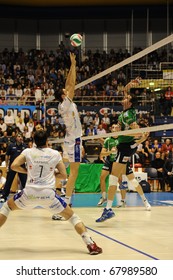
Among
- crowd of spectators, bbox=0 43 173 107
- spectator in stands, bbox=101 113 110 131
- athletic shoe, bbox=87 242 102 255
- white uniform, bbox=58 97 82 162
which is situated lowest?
athletic shoe, bbox=87 242 102 255

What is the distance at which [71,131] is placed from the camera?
997cm

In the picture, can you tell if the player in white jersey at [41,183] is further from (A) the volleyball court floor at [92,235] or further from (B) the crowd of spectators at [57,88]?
(B) the crowd of spectators at [57,88]

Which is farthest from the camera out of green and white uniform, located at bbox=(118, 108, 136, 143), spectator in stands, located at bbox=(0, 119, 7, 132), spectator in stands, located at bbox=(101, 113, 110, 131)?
spectator in stands, located at bbox=(0, 119, 7, 132)

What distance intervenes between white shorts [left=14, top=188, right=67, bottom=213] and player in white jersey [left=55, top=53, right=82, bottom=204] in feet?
10.5

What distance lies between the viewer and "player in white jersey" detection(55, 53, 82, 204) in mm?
9461

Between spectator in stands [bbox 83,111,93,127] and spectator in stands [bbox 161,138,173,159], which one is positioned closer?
spectator in stands [bbox 161,138,173,159]

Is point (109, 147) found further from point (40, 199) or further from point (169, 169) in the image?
point (40, 199)

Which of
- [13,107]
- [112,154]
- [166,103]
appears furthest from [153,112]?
[112,154]

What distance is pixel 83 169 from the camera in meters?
17.6

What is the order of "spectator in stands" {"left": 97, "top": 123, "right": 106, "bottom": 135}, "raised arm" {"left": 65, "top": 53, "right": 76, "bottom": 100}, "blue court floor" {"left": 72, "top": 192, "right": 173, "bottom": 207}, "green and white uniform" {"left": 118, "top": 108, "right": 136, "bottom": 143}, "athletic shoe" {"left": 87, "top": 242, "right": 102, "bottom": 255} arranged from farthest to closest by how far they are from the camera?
"spectator in stands" {"left": 97, "top": 123, "right": 106, "bottom": 135} → "blue court floor" {"left": 72, "top": 192, "right": 173, "bottom": 207} → "green and white uniform" {"left": 118, "top": 108, "right": 136, "bottom": 143} → "raised arm" {"left": 65, "top": 53, "right": 76, "bottom": 100} → "athletic shoe" {"left": 87, "top": 242, "right": 102, "bottom": 255}

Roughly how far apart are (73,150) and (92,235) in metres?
2.54

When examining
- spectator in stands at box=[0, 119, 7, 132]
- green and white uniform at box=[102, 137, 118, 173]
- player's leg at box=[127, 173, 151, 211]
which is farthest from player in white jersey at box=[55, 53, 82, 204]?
spectator in stands at box=[0, 119, 7, 132]

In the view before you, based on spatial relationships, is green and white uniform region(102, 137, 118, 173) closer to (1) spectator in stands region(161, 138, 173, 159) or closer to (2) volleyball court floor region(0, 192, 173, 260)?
(2) volleyball court floor region(0, 192, 173, 260)

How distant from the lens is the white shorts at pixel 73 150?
9.71 metres
